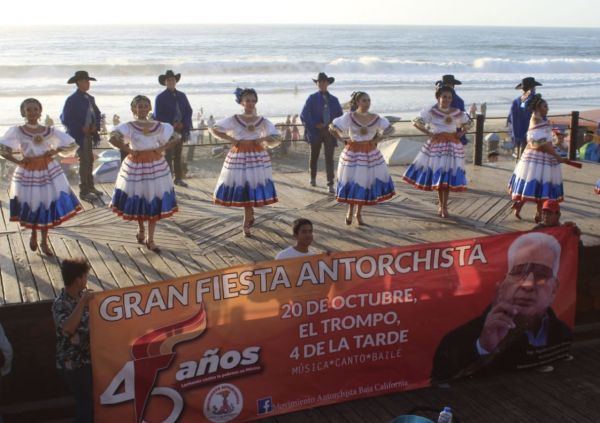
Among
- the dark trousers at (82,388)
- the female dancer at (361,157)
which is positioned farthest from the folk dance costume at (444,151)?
the dark trousers at (82,388)

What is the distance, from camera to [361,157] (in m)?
9.09

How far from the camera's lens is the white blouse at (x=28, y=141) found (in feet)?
25.2

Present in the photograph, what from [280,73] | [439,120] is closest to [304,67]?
[280,73]

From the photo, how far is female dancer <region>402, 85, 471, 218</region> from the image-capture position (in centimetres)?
947

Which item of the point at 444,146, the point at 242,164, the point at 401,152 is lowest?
the point at 401,152

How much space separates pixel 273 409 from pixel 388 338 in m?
1.09

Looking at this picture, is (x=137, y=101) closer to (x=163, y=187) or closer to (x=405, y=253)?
(x=163, y=187)

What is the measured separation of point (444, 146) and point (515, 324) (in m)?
3.39

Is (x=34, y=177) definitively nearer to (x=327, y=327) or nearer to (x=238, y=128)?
(x=238, y=128)

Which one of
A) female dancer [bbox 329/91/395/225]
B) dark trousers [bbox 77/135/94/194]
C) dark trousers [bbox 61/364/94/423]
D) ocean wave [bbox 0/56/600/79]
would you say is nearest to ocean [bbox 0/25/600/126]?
ocean wave [bbox 0/56/600/79]

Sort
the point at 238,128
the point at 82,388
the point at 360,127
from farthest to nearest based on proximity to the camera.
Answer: the point at 360,127 → the point at 238,128 → the point at 82,388

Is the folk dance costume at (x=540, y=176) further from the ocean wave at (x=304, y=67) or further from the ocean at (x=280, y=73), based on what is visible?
the ocean wave at (x=304, y=67)

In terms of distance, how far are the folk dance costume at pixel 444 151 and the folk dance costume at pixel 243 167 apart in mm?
2055

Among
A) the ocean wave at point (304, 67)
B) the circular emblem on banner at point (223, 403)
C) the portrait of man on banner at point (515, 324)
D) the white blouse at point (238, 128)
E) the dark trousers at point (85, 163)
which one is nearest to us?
the circular emblem on banner at point (223, 403)
